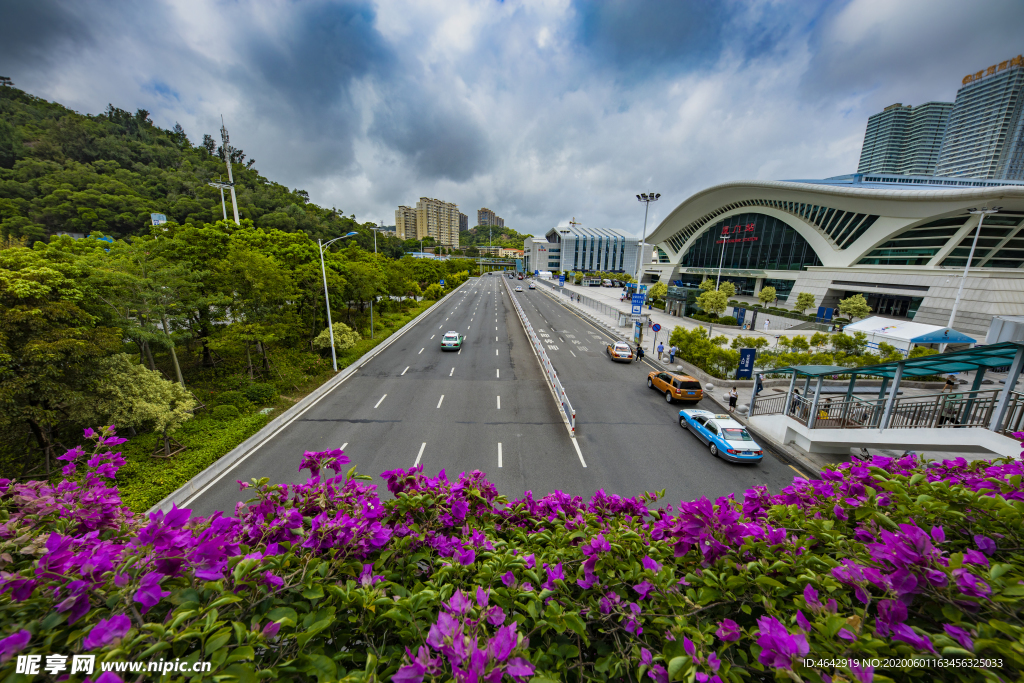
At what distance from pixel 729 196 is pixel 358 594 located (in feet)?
231

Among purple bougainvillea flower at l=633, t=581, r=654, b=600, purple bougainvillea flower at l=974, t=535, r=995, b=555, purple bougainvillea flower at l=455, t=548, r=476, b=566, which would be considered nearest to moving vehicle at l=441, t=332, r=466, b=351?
purple bougainvillea flower at l=455, t=548, r=476, b=566

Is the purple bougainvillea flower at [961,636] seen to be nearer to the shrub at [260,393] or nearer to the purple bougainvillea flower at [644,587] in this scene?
the purple bougainvillea flower at [644,587]

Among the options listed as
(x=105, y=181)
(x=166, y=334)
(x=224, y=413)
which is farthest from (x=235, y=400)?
(x=105, y=181)

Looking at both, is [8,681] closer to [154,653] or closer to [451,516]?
[154,653]

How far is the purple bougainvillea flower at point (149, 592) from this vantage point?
152cm

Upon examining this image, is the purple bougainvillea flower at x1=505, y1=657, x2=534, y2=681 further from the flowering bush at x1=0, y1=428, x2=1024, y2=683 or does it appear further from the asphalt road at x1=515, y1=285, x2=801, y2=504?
the asphalt road at x1=515, y1=285, x2=801, y2=504

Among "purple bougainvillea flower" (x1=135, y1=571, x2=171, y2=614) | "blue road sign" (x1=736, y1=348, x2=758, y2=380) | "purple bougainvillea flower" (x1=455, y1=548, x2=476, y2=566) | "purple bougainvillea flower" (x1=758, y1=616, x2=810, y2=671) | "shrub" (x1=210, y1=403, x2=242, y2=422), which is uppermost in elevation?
"purple bougainvillea flower" (x1=135, y1=571, x2=171, y2=614)

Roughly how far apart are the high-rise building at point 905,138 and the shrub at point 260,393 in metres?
216

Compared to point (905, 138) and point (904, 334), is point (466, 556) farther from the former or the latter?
point (905, 138)

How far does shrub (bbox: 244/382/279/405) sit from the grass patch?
36 centimetres

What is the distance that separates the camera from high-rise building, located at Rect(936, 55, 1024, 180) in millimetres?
112875

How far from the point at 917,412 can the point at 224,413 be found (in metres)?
23.1

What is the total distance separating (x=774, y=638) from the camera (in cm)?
150

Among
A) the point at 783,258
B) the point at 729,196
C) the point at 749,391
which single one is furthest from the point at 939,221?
the point at 749,391
